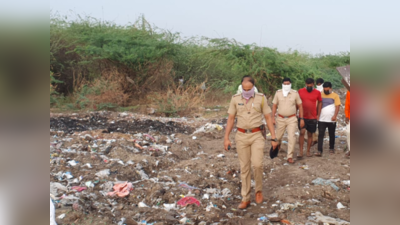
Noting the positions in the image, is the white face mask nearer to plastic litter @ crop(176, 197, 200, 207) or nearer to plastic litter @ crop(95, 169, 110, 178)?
plastic litter @ crop(176, 197, 200, 207)

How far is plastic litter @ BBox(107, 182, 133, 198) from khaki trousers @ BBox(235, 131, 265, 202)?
1.59m

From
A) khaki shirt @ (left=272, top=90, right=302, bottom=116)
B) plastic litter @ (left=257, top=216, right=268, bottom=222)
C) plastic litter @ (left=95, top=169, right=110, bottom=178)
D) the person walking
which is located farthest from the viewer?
the person walking

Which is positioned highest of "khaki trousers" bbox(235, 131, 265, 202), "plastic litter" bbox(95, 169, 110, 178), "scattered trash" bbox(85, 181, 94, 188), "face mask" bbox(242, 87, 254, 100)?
"face mask" bbox(242, 87, 254, 100)

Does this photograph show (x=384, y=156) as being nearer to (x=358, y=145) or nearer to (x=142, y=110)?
(x=358, y=145)

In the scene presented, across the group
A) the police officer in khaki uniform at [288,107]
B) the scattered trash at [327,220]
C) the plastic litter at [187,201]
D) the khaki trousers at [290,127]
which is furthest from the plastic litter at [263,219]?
the khaki trousers at [290,127]

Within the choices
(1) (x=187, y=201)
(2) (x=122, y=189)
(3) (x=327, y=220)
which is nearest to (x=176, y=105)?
(2) (x=122, y=189)

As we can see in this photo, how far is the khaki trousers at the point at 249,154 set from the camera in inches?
163

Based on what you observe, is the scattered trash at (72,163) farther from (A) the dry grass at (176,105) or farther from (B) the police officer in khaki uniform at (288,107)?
(A) the dry grass at (176,105)

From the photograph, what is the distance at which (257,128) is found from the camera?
4176 millimetres

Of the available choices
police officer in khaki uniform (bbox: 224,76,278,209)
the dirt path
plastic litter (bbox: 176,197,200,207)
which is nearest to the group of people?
police officer in khaki uniform (bbox: 224,76,278,209)

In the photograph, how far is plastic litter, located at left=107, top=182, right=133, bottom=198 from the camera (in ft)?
14.8

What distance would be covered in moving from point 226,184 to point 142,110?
9.41 meters

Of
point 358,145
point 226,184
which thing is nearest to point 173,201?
point 226,184

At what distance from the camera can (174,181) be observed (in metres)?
5.18
